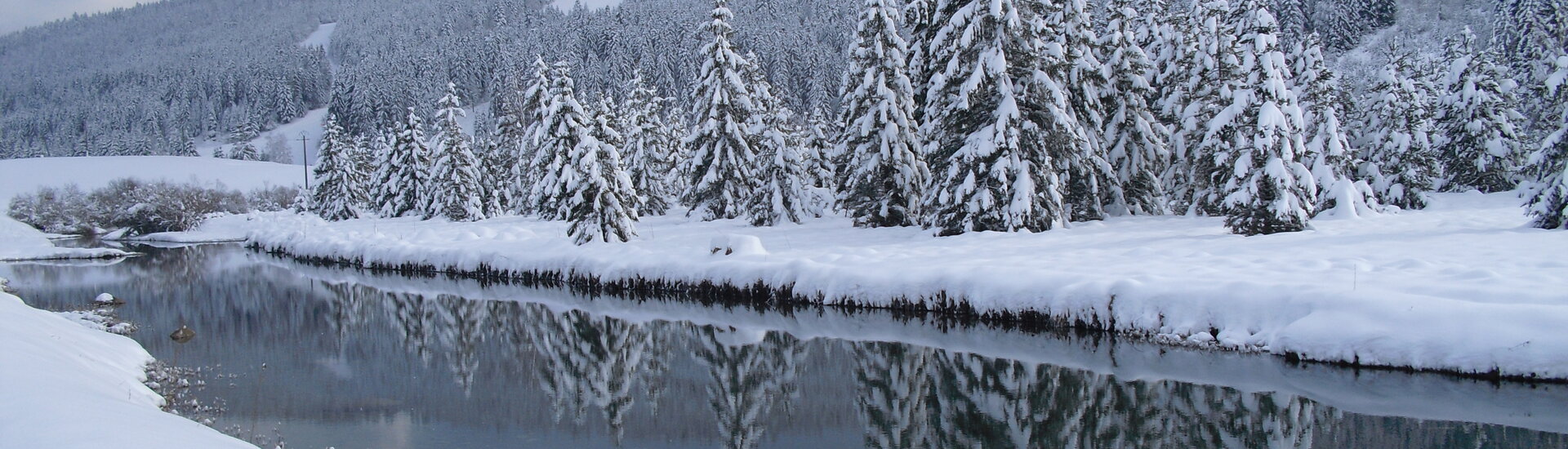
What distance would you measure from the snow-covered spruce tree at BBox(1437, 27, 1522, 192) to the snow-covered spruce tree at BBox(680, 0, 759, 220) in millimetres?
27435

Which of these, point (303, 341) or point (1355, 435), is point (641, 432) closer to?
point (1355, 435)

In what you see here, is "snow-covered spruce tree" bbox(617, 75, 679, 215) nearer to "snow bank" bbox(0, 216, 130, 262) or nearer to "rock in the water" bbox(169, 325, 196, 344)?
"snow bank" bbox(0, 216, 130, 262)

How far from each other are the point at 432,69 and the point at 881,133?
11804 cm

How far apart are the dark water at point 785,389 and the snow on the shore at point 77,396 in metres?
1.16

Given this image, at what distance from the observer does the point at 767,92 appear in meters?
38.5

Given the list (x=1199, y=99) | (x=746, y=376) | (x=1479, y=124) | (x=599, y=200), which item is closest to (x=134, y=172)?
(x=599, y=200)

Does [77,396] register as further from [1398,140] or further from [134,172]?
[134,172]

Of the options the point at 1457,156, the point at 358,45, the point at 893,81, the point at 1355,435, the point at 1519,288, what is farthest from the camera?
the point at 358,45

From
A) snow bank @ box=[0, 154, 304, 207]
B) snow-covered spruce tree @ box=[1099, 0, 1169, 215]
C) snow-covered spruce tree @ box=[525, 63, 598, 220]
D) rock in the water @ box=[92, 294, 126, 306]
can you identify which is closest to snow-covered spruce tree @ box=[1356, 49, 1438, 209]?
snow-covered spruce tree @ box=[1099, 0, 1169, 215]

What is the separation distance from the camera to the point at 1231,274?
15.3 metres

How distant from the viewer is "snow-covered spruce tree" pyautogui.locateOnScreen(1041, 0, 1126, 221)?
26453 millimetres

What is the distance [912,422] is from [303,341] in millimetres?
13451

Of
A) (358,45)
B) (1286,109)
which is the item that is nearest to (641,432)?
(1286,109)

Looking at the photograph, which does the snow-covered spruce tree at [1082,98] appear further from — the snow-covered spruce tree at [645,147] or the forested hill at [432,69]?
the forested hill at [432,69]
